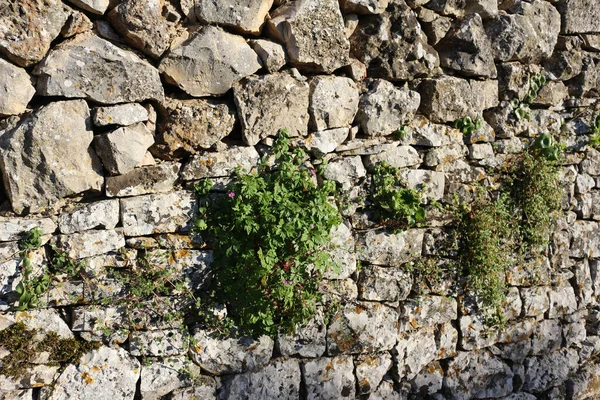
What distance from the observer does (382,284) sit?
3.77 metres

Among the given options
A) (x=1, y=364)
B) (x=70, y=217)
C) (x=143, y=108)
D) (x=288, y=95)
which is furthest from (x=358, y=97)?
(x=1, y=364)

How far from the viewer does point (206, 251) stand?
131 inches

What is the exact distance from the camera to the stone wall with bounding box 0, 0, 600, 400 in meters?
2.98

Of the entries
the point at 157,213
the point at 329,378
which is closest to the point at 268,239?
the point at 157,213

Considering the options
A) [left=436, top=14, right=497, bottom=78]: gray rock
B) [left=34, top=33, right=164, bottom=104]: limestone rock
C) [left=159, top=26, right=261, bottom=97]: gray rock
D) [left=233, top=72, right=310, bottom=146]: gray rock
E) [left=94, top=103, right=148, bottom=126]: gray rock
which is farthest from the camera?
[left=436, top=14, right=497, bottom=78]: gray rock

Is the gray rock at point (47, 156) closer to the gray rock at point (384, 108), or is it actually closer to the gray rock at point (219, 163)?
the gray rock at point (219, 163)

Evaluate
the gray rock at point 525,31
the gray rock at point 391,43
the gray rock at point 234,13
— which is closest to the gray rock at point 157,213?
the gray rock at point 234,13

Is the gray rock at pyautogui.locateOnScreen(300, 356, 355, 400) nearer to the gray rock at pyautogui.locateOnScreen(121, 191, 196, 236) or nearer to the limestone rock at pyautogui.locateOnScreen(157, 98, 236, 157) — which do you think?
the gray rock at pyautogui.locateOnScreen(121, 191, 196, 236)

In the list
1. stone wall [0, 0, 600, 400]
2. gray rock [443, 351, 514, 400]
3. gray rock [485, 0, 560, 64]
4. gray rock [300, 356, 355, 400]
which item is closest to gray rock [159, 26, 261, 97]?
stone wall [0, 0, 600, 400]

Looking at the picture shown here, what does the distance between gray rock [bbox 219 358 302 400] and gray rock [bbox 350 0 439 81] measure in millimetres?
2020

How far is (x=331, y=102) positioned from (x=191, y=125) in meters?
0.91

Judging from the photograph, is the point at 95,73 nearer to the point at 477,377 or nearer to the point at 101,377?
the point at 101,377

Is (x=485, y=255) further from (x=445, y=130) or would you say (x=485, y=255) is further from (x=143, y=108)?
(x=143, y=108)

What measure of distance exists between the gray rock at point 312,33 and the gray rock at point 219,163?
0.67 meters
